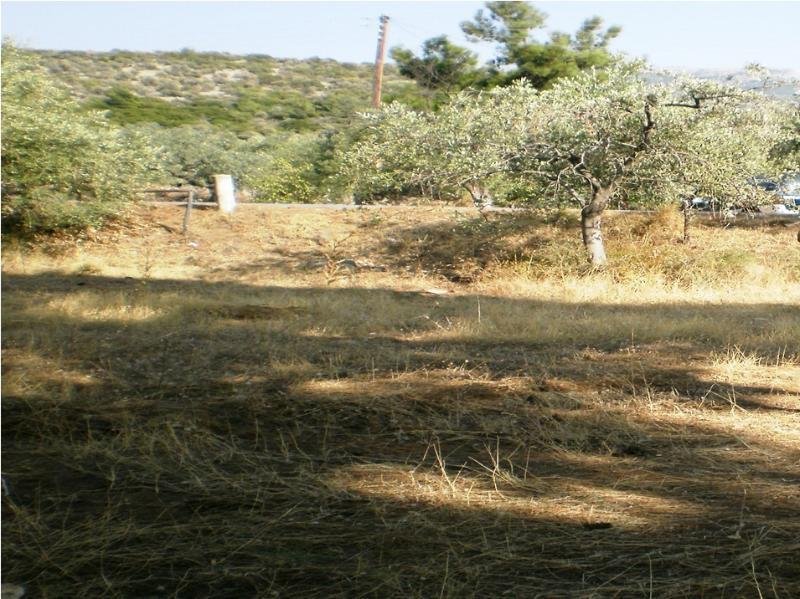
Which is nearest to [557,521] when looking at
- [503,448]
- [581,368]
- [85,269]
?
[503,448]

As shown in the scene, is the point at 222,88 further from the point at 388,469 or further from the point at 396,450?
the point at 388,469

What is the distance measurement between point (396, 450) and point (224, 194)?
16.8 metres

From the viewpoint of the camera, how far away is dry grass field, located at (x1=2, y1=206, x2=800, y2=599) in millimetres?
3143

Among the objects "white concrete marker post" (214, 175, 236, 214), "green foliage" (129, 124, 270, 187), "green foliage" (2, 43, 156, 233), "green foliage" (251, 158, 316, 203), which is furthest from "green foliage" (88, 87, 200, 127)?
"green foliage" (2, 43, 156, 233)

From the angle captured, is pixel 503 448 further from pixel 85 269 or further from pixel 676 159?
pixel 85 269

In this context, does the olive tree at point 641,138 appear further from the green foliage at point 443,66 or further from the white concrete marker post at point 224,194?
the green foliage at point 443,66

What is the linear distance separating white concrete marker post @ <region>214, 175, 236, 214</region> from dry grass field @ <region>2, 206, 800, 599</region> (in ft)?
33.0

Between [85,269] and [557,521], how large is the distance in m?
13.8

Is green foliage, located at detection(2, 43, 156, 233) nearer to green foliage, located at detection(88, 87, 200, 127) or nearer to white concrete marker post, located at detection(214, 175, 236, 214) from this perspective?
white concrete marker post, located at detection(214, 175, 236, 214)

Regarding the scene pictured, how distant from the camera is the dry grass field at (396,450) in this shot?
314cm

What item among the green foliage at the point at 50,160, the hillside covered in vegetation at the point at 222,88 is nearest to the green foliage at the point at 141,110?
the hillside covered in vegetation at the point at 222,88

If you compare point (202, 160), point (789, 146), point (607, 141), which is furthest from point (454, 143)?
point (202, 160)

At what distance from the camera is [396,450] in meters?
4.56

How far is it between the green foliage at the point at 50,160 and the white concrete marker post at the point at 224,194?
204 centimetres
